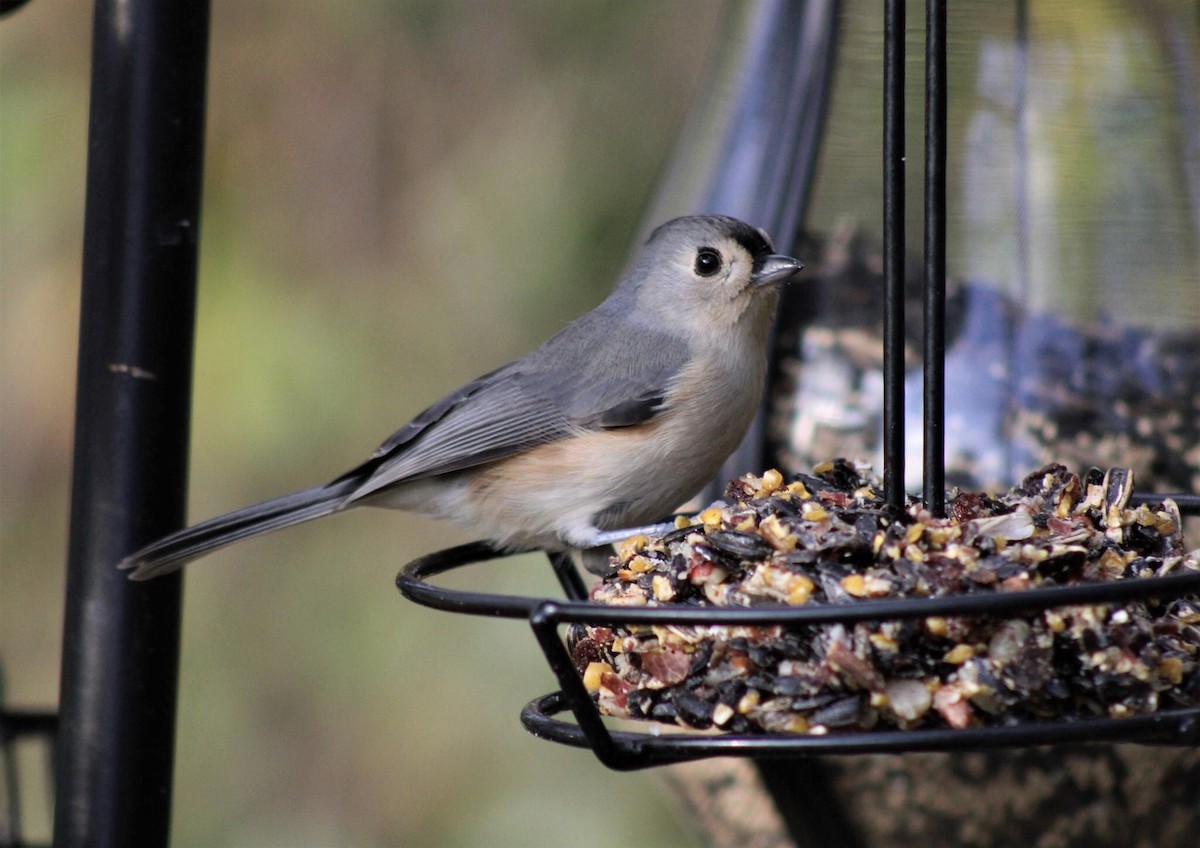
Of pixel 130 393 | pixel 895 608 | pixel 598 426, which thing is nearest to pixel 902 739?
pixel 895 608

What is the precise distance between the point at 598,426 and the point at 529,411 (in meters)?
0.19

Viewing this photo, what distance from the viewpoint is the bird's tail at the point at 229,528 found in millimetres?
2404

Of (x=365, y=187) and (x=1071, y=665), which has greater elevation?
(x=365, y=187)

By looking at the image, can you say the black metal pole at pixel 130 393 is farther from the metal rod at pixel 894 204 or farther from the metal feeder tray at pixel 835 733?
the metal rod at pixel 894 204

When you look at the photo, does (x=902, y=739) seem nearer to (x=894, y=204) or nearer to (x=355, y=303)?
(x=894, y=204)

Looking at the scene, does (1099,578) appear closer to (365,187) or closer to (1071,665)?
(1071,665)

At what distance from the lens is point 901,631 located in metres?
2.03

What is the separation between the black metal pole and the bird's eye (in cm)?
149

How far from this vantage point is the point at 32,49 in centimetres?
653

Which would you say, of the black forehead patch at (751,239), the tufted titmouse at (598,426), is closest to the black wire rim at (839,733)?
the tufted titmouse at (598,426)

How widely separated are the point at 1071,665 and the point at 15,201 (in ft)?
18.5

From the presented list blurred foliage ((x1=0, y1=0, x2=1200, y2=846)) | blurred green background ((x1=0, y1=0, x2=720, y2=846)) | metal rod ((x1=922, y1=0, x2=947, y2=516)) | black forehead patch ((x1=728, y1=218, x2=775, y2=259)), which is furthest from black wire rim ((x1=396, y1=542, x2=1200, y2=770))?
blurred green background ((x1=0, y1=0, x2=720, y2=846))

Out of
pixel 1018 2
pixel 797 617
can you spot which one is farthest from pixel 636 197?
pixel 797 617

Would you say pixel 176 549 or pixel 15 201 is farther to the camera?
pixel 15 201
